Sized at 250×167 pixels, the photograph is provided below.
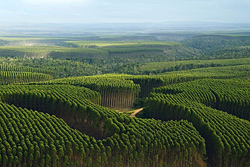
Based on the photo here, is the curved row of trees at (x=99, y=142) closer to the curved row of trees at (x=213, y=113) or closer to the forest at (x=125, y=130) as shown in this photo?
the forest at (x=125, y=130)

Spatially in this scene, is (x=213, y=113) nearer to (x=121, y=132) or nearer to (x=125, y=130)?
(x=125, y=130)

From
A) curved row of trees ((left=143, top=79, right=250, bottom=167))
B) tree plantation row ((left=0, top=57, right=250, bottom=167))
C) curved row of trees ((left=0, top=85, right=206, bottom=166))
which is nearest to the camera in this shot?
curved row of trees ((left=0, top=85, right=206, bottom=166))

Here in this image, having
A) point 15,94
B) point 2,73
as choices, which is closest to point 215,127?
point 15,94

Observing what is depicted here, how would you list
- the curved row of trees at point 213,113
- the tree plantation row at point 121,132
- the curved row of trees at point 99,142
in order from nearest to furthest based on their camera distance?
the curved row of trees at point 99,142 < the tree plantation row at point 121,132 < the curved row of trees at point 213,113

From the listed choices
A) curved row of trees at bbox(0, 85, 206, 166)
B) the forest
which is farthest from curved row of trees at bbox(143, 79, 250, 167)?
curved row of trees at bbox(0, 85, 206, 166)

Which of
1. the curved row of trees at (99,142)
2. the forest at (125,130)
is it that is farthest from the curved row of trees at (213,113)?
the curved row of trees at (99,142)

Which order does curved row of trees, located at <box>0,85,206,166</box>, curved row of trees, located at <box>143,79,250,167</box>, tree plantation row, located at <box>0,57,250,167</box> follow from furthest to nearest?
curved row of trees, located at <box>143,79,250,167</box>, tree plantation row, located at <box>0,57,250,167</box>, curved row of trees, located at <box>0,85,206,166</box>

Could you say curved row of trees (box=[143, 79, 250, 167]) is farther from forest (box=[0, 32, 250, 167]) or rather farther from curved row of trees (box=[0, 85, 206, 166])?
curved row of trees (box=[0, 85, 206, 166])

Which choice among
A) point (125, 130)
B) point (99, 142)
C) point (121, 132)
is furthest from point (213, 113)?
point (99, 142)

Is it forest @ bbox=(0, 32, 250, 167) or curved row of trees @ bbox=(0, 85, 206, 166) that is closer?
curved row of trees @ bbox=(0, 85, 206, 166)

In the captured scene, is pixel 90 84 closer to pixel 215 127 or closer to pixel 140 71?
pixel 215 127

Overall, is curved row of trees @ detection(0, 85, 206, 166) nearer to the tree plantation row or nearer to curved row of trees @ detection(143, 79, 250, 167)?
the tree plantation row
